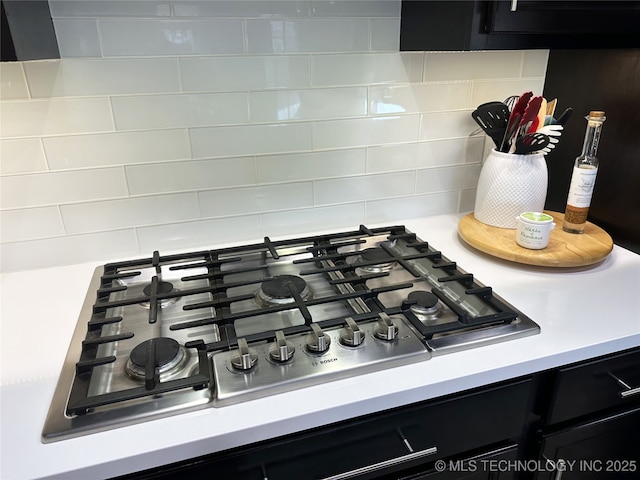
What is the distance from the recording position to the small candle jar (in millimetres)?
1114

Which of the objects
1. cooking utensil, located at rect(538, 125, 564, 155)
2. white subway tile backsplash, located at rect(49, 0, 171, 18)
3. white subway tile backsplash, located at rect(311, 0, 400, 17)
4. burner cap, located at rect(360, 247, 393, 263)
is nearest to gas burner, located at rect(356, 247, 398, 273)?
burner cap, located at rect(360, 247, 393, 263)

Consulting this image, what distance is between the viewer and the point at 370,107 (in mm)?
1261

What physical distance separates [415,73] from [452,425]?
0.87m

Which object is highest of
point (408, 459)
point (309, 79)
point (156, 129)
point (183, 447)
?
point (309, 79)

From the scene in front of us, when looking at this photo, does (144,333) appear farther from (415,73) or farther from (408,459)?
(415,73)

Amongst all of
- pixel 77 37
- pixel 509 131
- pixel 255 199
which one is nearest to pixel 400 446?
pixel 255 199

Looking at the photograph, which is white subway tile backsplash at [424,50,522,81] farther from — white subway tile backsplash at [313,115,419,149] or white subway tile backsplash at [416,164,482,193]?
white subway tile backsplash at [416,164,482,193]

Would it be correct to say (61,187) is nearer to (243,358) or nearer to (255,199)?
(255,199)

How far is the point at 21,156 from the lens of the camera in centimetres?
107

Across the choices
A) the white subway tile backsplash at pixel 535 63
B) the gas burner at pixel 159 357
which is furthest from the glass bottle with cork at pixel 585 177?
the gas burner at pixel 159 357

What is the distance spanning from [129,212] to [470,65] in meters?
0.97

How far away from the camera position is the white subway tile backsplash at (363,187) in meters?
1.32

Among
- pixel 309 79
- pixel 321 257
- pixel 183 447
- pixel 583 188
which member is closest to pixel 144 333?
pixel 183 447

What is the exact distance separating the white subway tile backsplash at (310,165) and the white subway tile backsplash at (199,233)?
128 mm
